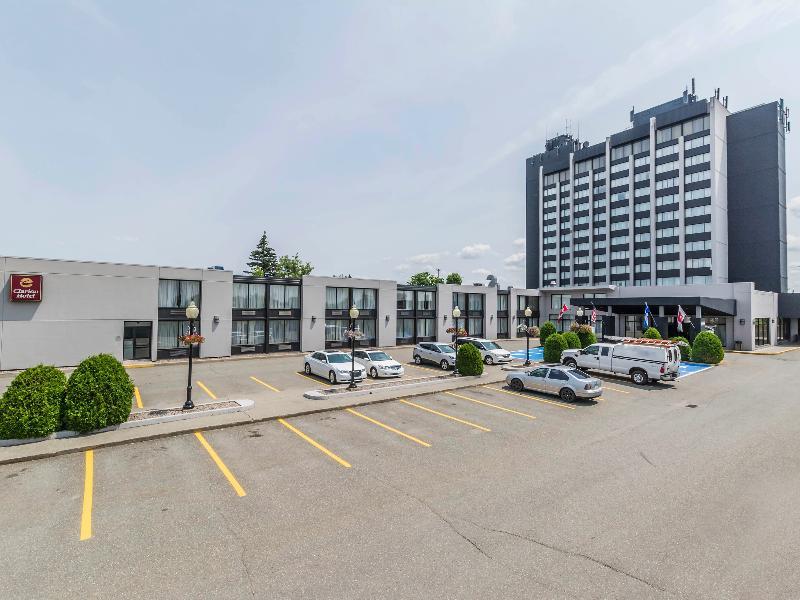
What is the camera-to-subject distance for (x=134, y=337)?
3053 centimetres

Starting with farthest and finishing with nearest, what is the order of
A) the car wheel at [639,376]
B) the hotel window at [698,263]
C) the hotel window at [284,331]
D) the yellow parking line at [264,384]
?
the hotel window at [698,263] → the hotel window at [284,331] → the car wheel at [639,376] → the yellow parking line at [264,384]

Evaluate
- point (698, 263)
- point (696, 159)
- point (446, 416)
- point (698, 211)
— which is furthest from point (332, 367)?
point (696, 159)

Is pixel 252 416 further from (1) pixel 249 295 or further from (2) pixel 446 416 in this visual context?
Answer: (1) pixel 249 295

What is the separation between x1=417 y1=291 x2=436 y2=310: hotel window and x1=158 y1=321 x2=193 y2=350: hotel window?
22879 millimetres

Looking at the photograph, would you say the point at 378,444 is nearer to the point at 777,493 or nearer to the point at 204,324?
the point at 777,493

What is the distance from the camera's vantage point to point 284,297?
3653 centimetres

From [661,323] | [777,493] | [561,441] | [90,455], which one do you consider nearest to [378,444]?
[561,441]

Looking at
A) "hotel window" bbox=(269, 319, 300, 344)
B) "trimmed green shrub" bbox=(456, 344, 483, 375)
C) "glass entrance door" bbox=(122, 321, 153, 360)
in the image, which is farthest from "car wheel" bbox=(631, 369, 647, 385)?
"glass entrance door" bbox=(122, 321, 153, 360)

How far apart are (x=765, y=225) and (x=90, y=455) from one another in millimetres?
91147

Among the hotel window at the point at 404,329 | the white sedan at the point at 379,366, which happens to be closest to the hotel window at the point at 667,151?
the hotel window at the point at 404,329

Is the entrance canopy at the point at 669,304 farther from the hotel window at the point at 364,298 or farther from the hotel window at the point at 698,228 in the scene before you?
the hotel window at the point at 698,228

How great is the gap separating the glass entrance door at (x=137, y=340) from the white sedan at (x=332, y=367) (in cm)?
1442

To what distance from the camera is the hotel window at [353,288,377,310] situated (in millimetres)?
40188

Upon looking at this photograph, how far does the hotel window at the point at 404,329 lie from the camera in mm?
43281
